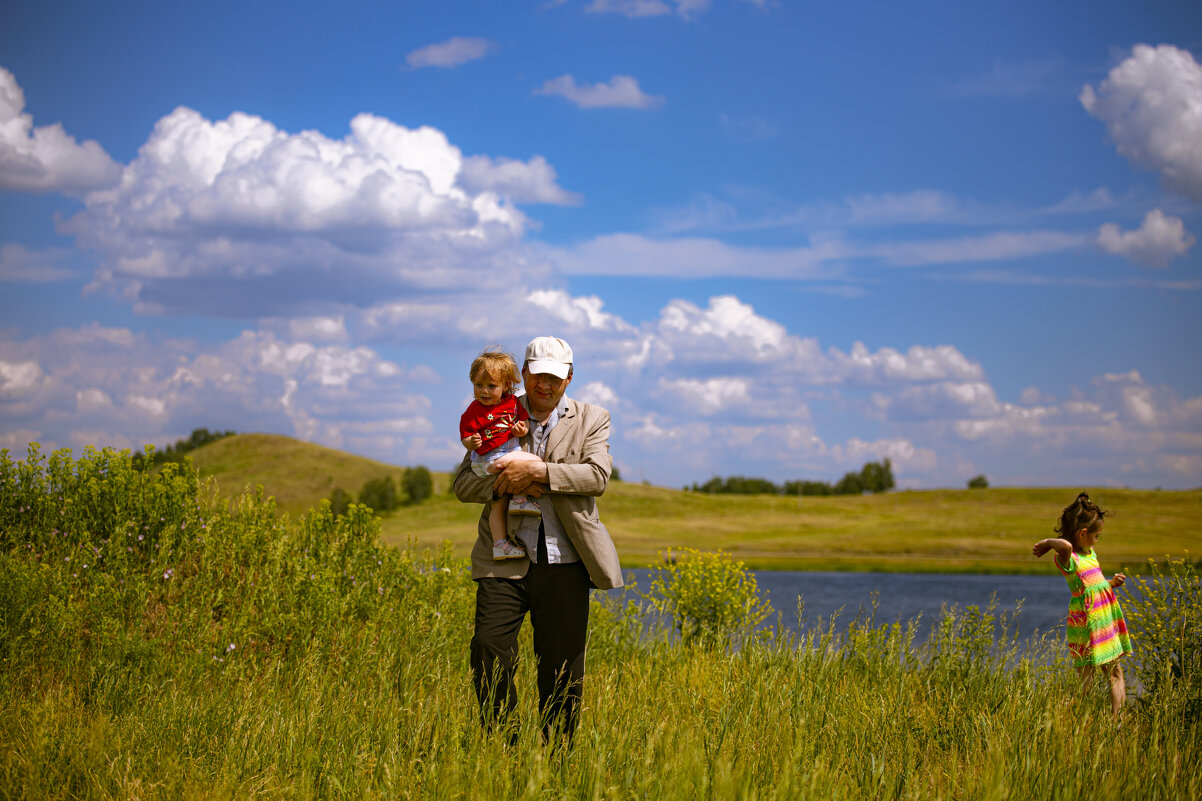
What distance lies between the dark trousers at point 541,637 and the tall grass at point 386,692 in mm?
173

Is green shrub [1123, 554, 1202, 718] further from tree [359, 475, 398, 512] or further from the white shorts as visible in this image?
tree [359, 475, 398, 512]

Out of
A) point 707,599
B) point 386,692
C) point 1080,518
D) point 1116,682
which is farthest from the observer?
point 707,599

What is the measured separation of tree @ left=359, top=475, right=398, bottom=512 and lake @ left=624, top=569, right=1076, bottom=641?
41763 millimetres

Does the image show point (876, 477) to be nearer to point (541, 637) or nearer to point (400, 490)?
point (400, 490)

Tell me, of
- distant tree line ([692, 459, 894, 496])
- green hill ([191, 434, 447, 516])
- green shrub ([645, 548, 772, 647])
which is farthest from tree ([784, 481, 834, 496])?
green shrub ([645, 548, 772, 647])

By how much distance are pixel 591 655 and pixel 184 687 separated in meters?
3.38

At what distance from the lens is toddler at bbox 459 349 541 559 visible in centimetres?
440

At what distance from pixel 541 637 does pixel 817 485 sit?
438 ft

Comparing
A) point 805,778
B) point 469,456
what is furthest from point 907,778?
point 469,456

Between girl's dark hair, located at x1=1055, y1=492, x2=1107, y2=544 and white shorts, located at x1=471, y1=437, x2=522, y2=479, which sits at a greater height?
white shorts, located at x1=471, y1=437, x2=522, y2=479

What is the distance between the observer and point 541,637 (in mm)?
4535

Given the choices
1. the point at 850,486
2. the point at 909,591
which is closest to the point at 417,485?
the point at 909,591

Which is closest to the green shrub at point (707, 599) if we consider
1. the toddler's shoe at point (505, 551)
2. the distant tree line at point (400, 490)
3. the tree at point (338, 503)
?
the tree at point (338, 503)

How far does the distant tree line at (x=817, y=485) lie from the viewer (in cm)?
12912
